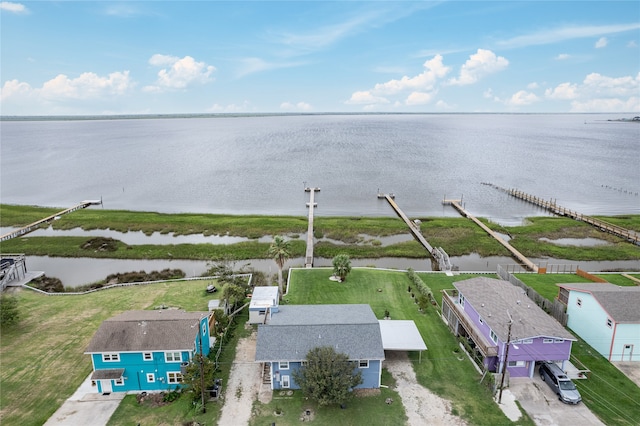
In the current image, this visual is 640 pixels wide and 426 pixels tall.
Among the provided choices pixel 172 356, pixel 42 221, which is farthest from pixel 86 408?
pixel 42 221

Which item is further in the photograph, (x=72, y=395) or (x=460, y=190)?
(x=460, y=190)

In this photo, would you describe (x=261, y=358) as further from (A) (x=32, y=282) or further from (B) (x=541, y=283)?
(A) (x=32, y=282)

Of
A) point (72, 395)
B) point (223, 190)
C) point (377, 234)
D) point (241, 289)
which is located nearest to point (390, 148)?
point (223, 190)

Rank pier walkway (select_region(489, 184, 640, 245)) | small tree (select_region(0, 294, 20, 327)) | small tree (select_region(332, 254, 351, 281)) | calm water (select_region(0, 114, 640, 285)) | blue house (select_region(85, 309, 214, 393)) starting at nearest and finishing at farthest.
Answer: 1. blue house (select_region(85, 309, 214, 393))
2. small tree (select_region(0, 294, 20, 327))
3. small tree (select_region(332, 254, 351, 281))
4. pier walkway (select_region(489, 184, 640, 245))
5. calm water (select_region(0, 114, 640, 285))

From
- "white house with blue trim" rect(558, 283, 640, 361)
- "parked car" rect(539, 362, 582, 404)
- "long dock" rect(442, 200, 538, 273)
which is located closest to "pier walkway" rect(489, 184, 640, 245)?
"long dock" rect(442, 200, 538, 273)

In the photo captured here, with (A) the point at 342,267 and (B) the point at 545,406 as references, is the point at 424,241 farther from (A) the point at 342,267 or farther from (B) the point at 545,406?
(B) the point at 545,406

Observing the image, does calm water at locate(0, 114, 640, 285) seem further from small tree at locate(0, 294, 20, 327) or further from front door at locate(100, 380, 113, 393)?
front door at locate(100, 380, 113, 393)

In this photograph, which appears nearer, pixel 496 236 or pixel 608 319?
pixel 608 319
